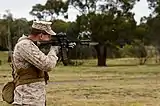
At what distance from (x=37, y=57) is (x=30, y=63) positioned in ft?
0.41

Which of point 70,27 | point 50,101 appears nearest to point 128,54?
point 70,27

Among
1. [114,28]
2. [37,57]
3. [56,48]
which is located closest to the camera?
[37,57]

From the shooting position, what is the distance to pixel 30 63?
5.49m

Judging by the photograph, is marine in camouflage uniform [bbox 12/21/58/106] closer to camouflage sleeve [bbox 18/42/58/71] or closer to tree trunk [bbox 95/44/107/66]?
A: camouflage sleeve [bbox 18/42/58/71]

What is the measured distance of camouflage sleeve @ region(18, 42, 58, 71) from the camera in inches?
213

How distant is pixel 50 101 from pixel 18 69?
30.0ft

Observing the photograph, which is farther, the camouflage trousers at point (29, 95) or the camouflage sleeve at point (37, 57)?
the camouflage trousers at point (29, 95)

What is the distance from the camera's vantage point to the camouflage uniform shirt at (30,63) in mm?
5422

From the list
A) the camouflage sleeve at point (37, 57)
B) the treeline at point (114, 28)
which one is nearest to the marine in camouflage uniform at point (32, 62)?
the camouflage sleeve at point (37, 57)

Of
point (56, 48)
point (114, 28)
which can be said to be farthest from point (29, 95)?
point (114, 28)

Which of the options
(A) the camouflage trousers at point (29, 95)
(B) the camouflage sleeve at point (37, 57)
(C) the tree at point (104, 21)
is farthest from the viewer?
(C) the tree at point (104, 21)

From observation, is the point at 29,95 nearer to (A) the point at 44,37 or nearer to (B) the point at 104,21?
(A) the point at 44,37

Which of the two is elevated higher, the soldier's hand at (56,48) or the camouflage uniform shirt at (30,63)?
the soldier's hand at (56,48)

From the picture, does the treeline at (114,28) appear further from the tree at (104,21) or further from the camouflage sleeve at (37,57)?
the camouflage sleeve at (37,57)
